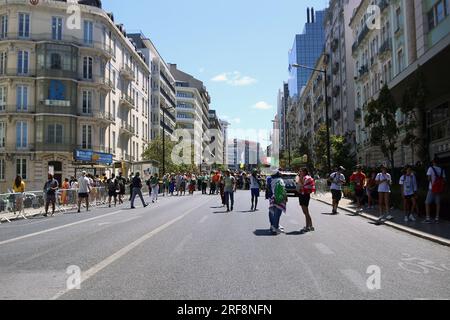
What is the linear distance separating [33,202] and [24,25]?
3525 centimetres

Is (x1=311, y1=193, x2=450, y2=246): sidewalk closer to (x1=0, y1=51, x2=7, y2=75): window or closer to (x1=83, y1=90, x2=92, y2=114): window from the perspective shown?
(x1=83, y1=90, x2=92, y2=114): window

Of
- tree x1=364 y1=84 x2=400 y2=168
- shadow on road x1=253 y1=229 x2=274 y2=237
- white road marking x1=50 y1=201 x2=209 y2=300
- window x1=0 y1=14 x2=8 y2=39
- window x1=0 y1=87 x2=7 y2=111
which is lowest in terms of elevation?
shadow on road x1=253 y1=229 x2=274 y2=237

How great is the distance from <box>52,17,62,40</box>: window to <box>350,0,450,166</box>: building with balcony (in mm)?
31350

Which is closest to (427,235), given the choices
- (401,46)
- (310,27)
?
(401,46)

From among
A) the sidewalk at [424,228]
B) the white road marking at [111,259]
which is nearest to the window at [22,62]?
the white road marking at [111,259]

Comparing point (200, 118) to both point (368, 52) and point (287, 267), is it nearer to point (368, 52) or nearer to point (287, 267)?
point (368, 52)

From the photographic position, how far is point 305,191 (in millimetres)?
12719

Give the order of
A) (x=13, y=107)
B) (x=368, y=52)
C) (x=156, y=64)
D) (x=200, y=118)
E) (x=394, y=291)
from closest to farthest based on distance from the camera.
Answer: (x=394, y=291) → (x=368, y=52) → (x=13, y=107) → (x=156, y=64) → (x=200, y=118)

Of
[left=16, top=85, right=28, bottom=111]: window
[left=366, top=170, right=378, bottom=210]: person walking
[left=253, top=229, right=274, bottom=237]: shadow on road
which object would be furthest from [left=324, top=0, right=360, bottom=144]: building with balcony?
[left=253, top=229, right=274, bottom=237]: shadow on road

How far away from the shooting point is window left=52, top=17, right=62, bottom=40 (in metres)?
50.8

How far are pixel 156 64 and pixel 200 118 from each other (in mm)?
53076

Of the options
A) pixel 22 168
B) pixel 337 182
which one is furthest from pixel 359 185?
pixel 22 168

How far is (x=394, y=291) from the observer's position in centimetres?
586

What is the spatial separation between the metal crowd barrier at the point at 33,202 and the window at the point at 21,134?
24.8 meters
